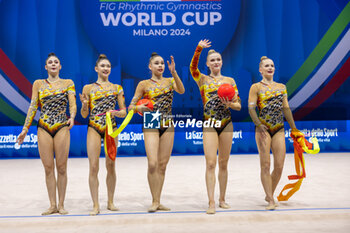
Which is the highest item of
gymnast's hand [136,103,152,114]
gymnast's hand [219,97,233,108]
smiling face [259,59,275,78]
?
smiling face [259,59,275,78]

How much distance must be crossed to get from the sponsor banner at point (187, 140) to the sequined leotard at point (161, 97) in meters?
5.62

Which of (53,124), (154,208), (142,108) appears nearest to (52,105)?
(53,124)

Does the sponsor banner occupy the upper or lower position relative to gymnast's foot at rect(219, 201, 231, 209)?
upper

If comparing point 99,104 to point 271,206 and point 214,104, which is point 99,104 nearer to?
point 214,104

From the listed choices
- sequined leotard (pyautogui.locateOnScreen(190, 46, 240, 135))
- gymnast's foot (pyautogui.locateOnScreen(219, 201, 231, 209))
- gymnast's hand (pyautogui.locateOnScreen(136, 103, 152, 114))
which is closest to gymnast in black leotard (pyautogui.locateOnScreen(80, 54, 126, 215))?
gymnast's hand (pyautogui.locateOnScreen(136, 103, 152, 114))

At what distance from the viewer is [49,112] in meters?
4.44

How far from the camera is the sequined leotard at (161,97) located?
181 inches

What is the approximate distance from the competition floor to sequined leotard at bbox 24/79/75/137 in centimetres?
100

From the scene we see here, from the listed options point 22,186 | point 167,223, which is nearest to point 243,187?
point 167,223

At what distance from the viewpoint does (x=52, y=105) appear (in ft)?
14.6

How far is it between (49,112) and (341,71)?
8.19 metres

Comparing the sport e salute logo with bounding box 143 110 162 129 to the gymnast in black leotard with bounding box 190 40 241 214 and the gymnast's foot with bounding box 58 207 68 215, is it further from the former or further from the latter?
the gymnast's foot with bounding box 58 207 68 215

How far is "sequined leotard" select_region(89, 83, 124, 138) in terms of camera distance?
4523 mm

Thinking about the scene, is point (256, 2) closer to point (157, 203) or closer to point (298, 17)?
point (298, 17)
